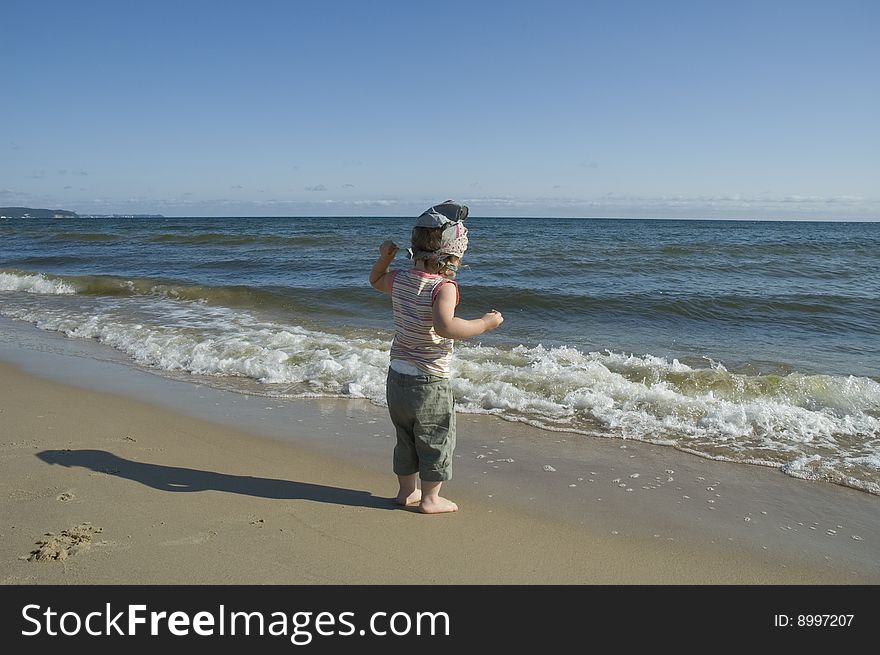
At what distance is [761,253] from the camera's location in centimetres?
2355

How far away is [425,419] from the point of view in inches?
136

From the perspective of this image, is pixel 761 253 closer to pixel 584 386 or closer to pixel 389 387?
pixel 584 386

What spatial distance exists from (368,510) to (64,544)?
1.53 meters

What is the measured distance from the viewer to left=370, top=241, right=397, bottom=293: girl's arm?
3416 mm

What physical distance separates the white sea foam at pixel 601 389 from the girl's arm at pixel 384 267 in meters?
2.42

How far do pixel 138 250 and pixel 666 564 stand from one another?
26702 millimetres

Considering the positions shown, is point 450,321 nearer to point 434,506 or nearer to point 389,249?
point 389,249

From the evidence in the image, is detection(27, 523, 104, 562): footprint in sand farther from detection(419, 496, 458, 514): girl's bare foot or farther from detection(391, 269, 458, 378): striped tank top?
detection(391, 269, 458, 378): striped tank top

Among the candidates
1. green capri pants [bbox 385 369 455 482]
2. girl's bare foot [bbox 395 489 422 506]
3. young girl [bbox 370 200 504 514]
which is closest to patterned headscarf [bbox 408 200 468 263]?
young girl [bbox 370 200 504 514]

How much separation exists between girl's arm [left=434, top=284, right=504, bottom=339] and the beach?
108 cm

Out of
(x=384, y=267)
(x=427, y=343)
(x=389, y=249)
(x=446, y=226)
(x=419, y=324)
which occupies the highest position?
(x=446, y=226)

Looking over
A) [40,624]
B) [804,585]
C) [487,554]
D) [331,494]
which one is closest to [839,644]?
[804,585]

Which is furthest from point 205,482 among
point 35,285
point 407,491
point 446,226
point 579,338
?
point 35,285

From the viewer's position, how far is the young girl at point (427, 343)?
325 centimetres
